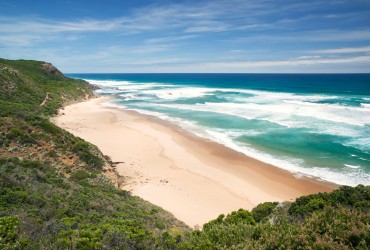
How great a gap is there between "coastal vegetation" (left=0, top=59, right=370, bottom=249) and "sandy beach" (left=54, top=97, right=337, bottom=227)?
73.4 inches

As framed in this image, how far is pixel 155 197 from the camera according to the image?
15.4m

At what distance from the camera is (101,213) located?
10.2 meters

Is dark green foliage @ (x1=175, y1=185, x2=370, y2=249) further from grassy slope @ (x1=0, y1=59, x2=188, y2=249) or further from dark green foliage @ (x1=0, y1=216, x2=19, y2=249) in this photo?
dark green foliage @ (x1=0, y1=216, x2=19, y2=249)

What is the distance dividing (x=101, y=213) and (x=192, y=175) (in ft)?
30.1

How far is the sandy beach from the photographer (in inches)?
591

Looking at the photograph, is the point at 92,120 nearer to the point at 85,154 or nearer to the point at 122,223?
the point at 85,154

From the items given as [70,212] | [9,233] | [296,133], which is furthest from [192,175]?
[296,133]

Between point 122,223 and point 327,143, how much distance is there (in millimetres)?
21268

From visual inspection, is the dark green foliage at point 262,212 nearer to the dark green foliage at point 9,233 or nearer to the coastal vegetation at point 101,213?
the coastal vegetation at point 101,213

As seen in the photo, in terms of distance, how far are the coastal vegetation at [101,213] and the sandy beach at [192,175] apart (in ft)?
6.12

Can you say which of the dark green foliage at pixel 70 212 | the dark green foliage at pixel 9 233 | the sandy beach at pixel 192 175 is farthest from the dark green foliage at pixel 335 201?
the dark green foliage at pixel 9 233

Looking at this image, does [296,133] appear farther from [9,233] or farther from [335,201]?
[9,233]

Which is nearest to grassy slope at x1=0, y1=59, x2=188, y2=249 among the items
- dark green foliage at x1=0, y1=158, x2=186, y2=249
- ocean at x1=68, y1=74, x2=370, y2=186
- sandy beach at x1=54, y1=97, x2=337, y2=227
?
dark green foliage at x1=0, y1=158, x2=186, y2=249

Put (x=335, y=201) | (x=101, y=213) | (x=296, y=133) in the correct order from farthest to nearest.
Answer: (x=296, y=133), (x=335, y=201), (x=101, y=213)
